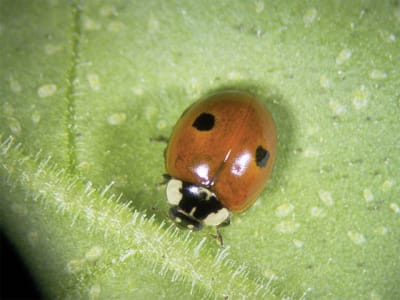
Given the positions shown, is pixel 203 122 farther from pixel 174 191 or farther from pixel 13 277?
pixel 13 277

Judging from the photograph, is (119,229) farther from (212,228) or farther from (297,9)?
(297,9)

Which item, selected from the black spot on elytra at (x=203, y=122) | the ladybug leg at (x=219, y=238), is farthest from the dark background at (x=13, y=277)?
the black spot on elytra at (x=203, y=122)

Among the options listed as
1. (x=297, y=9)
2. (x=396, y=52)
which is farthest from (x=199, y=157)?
(x=396, y=52)

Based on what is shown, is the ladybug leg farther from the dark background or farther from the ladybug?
the dark background

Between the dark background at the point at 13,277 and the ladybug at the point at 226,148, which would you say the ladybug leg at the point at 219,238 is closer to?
the ladybug at the point at 226,148

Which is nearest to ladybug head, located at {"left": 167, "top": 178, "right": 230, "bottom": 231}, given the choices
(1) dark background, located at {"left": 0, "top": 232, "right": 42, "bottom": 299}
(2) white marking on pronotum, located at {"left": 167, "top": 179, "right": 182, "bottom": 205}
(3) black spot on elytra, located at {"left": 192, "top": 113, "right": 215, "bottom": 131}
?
(2) white marking on pronotum, located at {"left": 167, "top": 179, "right": 182, "bottom": 205}

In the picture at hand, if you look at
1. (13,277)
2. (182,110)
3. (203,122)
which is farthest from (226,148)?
(13,277)
